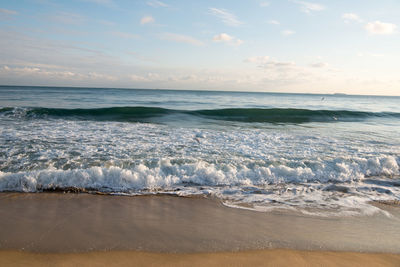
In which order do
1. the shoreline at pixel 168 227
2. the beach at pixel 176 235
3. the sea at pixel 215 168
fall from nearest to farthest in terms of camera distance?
1. the beach at pixel 176 235
2. the shoreline at pixel 168 227
3. the sea at pixel 215 168

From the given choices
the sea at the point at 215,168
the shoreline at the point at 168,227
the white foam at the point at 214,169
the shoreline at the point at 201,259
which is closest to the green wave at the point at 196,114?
the sea at the point at 215,168

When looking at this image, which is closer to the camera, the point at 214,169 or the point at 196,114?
the point at 214,169

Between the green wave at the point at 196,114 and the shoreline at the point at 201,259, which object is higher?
the green wave at the point at 196,114

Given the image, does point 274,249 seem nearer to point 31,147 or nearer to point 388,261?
point 388,261

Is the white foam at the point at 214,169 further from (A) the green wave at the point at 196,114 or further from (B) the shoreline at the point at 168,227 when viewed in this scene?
(A) the green wave at the point at 196,114

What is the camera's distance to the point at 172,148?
21.6ft

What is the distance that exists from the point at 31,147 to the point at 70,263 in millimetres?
4847

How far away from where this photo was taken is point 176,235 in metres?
2.86

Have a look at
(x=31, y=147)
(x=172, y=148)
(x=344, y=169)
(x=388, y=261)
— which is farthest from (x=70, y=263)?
(x=344, y=169)

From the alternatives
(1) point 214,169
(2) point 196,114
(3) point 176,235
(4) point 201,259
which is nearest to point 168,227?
(3) point 176,235

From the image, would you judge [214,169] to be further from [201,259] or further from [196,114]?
[196,114]

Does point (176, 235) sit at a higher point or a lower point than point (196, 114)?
lower

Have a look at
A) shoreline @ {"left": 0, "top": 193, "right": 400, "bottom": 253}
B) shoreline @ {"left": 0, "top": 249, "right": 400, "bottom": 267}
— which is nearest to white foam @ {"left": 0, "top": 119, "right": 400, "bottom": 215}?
shoreline @ {"left": 0, "top": 193, "right": 400, "bottom": 253}

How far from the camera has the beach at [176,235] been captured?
8.07 ft
